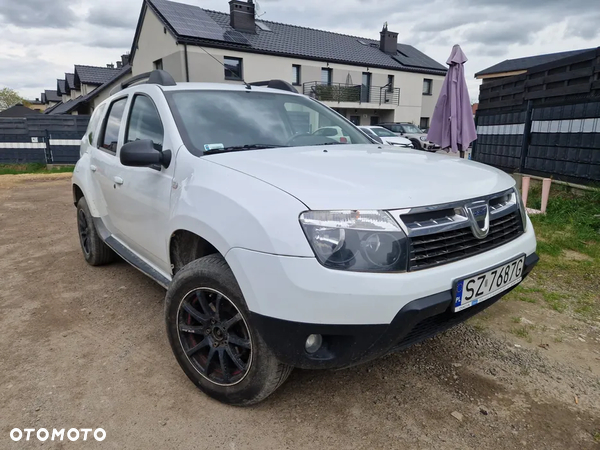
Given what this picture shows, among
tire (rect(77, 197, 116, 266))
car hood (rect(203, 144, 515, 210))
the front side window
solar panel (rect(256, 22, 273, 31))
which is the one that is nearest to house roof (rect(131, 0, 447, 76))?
solar panel (rect(256, 22, 273, 31))

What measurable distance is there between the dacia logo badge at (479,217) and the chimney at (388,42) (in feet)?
108

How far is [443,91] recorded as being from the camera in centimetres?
661

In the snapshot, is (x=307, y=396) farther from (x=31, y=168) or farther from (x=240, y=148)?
(x=31, y=168)

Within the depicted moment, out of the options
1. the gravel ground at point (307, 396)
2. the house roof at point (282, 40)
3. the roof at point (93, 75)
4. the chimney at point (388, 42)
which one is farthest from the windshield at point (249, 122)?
the roof at point (93, 75)

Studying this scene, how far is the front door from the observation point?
7.95 feet

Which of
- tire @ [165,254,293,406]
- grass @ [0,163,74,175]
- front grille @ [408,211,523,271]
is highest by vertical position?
front grille @ [408,211,523,271]

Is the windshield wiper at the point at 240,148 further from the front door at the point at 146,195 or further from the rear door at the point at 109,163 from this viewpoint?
the rear door at the point at 109,163

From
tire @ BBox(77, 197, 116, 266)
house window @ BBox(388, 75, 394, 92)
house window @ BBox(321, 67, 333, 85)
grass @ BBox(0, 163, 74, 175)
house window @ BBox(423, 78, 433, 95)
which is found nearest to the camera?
tire @ BBox(77, 197, 116, 266)

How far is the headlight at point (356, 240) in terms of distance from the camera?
5.29ft

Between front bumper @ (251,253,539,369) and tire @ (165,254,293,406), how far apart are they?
13 centimetres

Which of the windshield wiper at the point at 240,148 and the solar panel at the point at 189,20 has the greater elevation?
the solar panel at the point at 189,20

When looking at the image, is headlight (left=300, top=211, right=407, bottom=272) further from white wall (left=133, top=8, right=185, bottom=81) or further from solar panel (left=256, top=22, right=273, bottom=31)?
solar panel (left=256, top=22, right=273, bottom=31)

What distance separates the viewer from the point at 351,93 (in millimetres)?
27438

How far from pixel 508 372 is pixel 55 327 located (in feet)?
10.1
